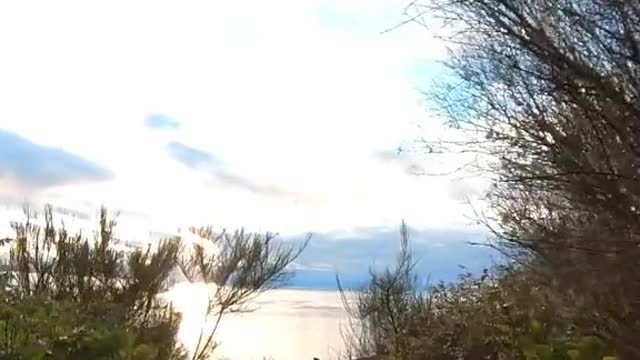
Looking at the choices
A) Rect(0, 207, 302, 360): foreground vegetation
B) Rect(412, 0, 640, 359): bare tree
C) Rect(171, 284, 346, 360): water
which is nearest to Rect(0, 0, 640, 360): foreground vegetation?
Rect(412, 0, 640, 359): bare tree

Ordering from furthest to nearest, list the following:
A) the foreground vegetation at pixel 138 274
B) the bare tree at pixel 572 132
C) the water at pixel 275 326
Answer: the water at pixel 275 326
the foreground vegetation at pixel 138 274
the bare tree at pixel 572 132

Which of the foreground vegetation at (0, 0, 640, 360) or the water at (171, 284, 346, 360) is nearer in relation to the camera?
the foreground vegetation at (0, 0, 640, 360)

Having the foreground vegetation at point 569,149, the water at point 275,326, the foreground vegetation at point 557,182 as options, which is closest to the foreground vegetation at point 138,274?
the water at point 275,326

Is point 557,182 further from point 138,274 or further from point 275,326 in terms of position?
point 275,326

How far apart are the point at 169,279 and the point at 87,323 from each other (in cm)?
527

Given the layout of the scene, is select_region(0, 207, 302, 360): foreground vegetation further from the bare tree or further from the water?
the bare tree

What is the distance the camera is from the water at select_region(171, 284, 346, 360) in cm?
1427

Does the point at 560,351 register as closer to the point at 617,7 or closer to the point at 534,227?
the point at 534,227

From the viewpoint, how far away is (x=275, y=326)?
16359mm

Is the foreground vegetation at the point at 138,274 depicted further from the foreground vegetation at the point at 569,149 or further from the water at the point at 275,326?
the foreground vegetation at the point at 569,149

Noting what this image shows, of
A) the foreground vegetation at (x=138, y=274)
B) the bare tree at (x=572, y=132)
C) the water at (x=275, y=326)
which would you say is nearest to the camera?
the bare tree at (x=572, y=132)

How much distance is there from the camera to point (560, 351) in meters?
6.79

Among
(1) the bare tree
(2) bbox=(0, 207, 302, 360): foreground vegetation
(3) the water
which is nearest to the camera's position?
(1) the bare tree

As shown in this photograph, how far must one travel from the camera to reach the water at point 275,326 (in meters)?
14.3
